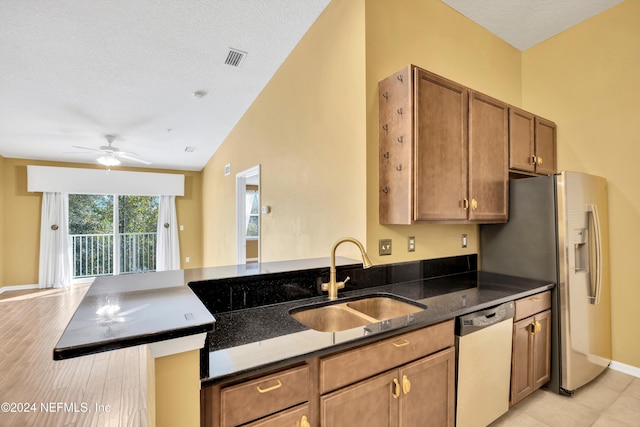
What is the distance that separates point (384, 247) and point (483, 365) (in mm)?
927

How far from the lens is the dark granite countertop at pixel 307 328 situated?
3.43 ft

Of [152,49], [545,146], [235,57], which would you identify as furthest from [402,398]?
[152,49]

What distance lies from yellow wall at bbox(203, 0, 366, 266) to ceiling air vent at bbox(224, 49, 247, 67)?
498mm

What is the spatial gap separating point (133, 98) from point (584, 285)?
16.6 feet

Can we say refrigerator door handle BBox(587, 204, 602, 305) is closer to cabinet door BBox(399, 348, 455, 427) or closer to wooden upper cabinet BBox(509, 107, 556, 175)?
wooden upper cabinet BBox(509, 107, 556, 175)

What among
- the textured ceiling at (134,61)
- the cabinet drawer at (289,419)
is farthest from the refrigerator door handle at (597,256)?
the textured ceiling at (134,61)

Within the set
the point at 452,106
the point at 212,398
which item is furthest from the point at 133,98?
the point at 212,398

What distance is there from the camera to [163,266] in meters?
7.49

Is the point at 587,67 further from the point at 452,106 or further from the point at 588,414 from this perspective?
the point at 588,414

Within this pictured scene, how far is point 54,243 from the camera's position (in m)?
6.41

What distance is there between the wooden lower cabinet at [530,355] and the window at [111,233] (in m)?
7.71

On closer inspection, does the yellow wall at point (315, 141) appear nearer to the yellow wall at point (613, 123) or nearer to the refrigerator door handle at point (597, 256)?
the refrigerator door handle at point (597, 256)

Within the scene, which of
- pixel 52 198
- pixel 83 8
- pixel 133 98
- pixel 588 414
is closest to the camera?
pixel 588 414

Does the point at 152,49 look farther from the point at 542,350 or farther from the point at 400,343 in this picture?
the point at 542,350
